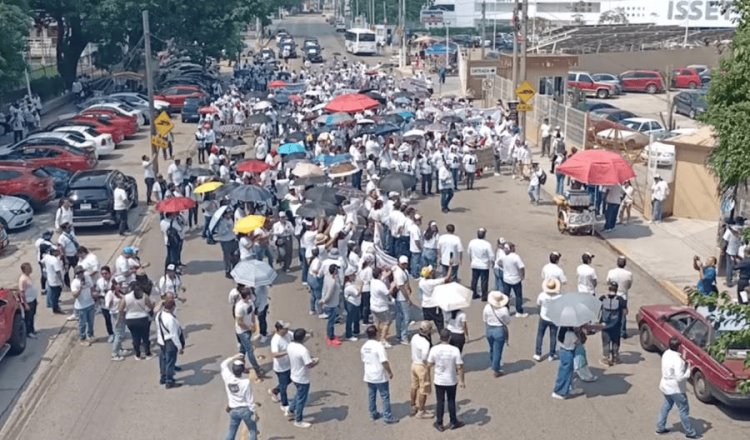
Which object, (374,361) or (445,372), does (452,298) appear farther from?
(374,361)

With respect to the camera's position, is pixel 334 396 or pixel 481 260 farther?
pixel 481 260

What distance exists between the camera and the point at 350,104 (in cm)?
3347

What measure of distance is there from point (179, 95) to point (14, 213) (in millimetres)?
24681

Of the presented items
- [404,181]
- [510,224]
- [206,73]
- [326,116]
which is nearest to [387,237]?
[404,181]

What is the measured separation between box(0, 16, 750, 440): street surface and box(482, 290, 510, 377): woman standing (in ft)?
1.66

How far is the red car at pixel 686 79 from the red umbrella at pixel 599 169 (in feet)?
120

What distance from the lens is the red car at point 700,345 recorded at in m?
13.4


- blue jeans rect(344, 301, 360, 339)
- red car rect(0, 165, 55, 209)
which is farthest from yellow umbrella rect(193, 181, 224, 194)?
red car rect(0, 165, 55, 209)

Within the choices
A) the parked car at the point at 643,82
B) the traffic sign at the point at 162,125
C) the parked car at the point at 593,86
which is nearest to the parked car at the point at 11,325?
the traffic sign at the point at 162,125

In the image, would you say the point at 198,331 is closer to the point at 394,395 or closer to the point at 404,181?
the point at 394,395

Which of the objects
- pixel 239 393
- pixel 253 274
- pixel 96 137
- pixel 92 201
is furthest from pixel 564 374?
pixel 96 137

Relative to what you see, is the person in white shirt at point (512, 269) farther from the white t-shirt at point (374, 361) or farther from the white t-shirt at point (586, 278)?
the white t-shirt at point (374, 361)

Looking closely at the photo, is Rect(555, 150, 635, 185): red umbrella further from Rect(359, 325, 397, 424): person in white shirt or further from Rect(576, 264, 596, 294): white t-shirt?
Rect(359, 325, 397, 424): person in white shirt

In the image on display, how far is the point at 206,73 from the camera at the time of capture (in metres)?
Answer: 58.4
